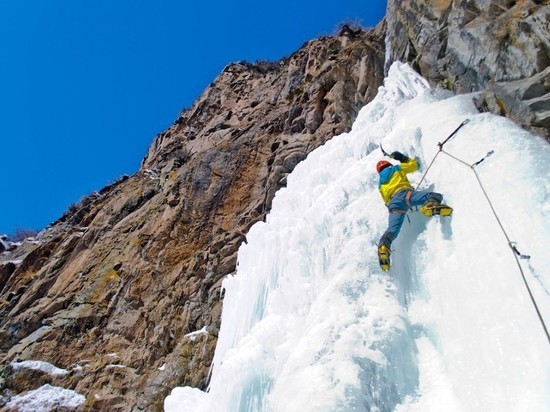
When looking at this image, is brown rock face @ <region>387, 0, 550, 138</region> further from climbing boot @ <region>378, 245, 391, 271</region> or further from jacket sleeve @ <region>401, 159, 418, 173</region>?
climbing boot @ <region>378, 245, 391, 271</region>

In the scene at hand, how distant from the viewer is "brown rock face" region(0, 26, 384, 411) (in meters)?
9.44

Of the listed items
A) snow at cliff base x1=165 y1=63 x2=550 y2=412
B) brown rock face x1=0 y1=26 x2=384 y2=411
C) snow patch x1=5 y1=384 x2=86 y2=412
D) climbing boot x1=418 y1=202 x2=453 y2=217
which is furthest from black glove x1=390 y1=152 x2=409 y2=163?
snow patch x1=5 y1=384 x2=86 y2=412

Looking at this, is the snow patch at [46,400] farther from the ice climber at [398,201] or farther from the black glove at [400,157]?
the black glove at [400,157]

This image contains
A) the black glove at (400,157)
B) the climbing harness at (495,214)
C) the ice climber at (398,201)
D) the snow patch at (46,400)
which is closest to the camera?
the climbing harness at (495,214)

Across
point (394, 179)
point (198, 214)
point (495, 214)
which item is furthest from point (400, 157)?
point (198, 214)

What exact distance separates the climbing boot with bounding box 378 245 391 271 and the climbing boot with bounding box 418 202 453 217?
20.4 inches

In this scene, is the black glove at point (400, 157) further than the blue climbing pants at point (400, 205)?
Yes

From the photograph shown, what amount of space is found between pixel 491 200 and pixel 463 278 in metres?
0.81

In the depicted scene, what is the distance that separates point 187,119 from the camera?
71.3 ft

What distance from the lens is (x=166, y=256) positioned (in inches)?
448

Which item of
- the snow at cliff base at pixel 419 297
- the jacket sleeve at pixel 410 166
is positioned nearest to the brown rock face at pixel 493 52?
the snow at cliff base at pixel 419 297

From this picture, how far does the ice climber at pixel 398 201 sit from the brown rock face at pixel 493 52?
130 centimetres

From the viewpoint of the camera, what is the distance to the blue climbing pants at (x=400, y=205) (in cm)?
508

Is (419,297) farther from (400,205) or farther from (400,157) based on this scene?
Result: (400,157)
